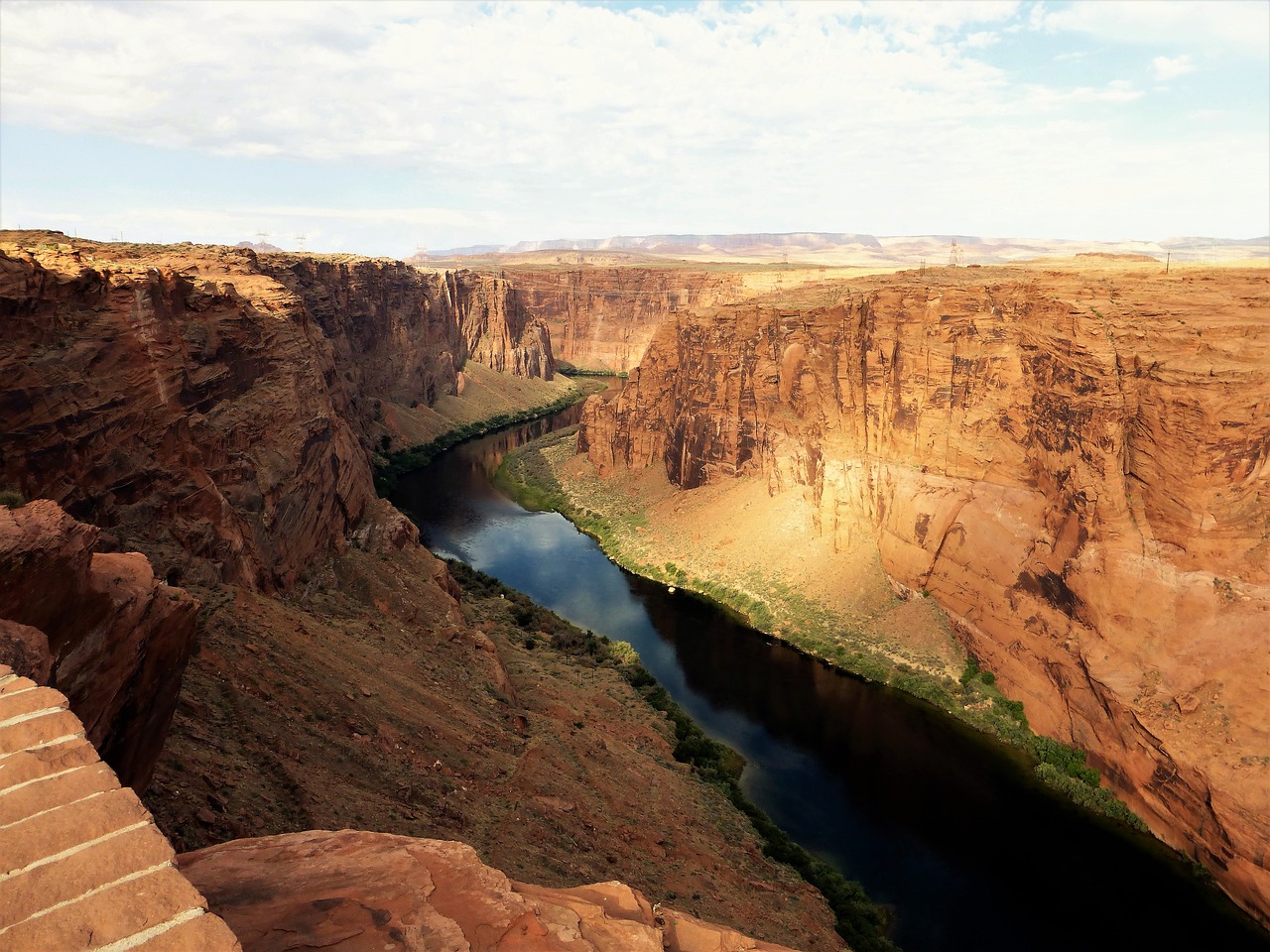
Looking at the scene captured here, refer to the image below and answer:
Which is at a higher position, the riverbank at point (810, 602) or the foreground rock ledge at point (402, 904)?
the foreground rock ledge at point (402, 904)

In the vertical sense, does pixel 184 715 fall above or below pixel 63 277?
below

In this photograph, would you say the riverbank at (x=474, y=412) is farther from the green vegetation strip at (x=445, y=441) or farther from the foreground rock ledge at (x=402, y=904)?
the foreground rock ledge at (x=402, y=904)

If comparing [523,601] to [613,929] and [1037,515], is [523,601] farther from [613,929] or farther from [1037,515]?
[613,929]

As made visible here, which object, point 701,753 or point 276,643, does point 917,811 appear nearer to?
point 701,753

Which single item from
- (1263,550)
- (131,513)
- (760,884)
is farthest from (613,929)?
(1263,550)

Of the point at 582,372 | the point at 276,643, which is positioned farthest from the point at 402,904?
the point at 582,372

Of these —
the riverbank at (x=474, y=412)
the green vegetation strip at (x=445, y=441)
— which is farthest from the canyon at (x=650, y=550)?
the riverbank at (x=474, y=412)
